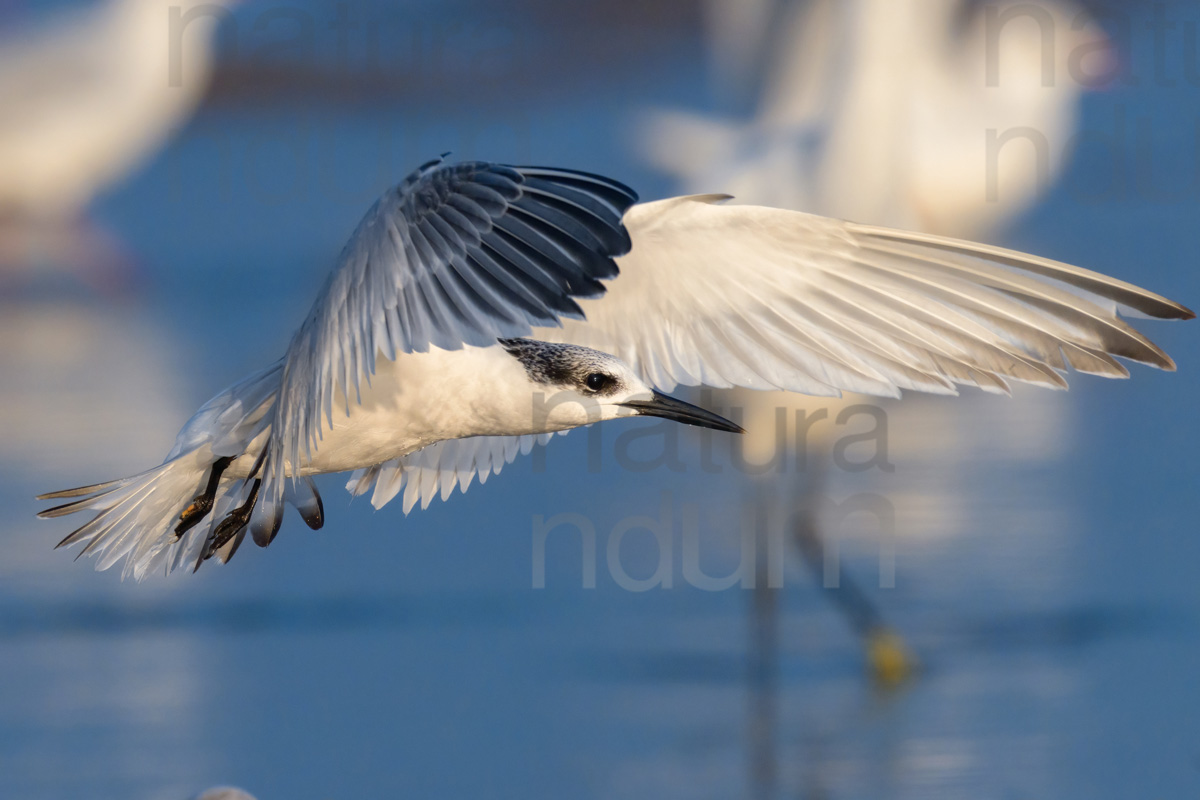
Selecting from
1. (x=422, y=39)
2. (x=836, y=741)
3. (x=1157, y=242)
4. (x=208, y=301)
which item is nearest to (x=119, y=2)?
(x=208, y=301)

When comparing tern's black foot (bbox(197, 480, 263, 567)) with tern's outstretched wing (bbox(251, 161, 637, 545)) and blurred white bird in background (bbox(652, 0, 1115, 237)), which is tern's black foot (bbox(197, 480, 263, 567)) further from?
blurred white bird in background (bbox(652, 0, 1115, 237))

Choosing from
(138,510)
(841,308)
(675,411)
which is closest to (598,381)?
(675,411)

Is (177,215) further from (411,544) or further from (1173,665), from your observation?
(1173,665)

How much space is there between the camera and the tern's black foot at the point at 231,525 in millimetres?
2924

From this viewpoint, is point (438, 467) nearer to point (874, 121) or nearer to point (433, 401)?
point (433, 401)

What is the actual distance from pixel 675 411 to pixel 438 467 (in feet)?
2.21

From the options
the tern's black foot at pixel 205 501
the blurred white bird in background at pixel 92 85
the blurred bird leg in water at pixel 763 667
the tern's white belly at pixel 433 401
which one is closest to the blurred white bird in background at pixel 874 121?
the blurred bird leg in water at pixel 763 667

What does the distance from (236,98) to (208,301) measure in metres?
3.04

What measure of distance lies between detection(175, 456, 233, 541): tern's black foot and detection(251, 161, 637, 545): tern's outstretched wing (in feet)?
1.64

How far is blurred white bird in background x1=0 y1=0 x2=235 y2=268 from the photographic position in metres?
7.25

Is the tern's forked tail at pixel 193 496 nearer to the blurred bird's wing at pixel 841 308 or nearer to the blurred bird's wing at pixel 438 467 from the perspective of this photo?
the blurred bird's wing at pixel 438 467

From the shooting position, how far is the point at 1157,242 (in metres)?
→ 7.50

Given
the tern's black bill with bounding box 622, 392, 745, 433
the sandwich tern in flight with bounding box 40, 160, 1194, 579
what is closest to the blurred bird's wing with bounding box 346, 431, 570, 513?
the sandwich tern in flight with bounding box 40, 160, 1194, 579

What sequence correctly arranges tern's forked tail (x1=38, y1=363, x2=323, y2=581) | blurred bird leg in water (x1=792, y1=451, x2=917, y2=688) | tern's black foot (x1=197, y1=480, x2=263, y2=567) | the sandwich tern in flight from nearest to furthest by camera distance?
the sandwich tern in flight < tern's forked tail (x1=38, y1=363, x2=323, y2=581) < tern's black foot (x1=197, y1=480, x2=263, y2=567) < blurred bird leg in water (x1=792, y1=451, x2=917, y2=688)
